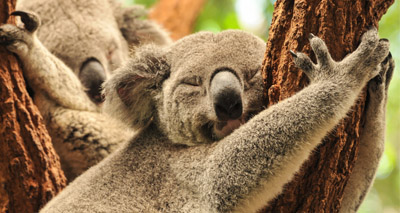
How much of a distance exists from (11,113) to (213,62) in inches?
59.8

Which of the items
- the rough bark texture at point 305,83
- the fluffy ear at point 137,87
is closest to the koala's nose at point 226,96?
the rough bark texture at point 305,83

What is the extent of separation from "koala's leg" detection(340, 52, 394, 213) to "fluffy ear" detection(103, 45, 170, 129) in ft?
4.31

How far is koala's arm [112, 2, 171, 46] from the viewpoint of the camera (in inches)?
209

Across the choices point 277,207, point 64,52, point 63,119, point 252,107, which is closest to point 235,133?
point 252,107

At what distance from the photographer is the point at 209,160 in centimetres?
276

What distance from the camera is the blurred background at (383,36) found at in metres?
7.35

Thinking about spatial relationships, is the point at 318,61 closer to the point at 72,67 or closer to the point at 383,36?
the point at 72,67

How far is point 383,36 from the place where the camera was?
845cm

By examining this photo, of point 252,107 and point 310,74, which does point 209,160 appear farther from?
point 310,74

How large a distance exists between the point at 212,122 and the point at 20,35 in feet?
5.75

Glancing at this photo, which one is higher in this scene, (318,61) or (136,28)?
(136,28)

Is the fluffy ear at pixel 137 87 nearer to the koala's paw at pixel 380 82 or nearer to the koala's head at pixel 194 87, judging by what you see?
the koala's head at pixel 194 87

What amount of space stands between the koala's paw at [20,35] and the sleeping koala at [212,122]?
84 cm

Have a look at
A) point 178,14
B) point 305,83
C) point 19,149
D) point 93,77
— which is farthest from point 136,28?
point 305,83
